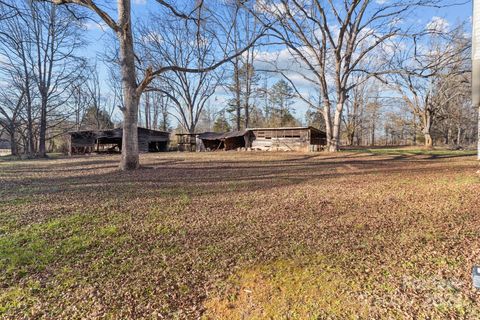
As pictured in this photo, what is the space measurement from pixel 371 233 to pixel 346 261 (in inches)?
36.5

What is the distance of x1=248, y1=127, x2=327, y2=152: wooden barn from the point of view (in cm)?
2438

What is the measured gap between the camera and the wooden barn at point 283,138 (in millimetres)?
24375

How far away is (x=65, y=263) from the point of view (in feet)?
8.54

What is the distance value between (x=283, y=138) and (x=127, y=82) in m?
18.5

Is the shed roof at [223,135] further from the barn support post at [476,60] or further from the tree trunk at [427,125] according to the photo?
the barn support post at [476,60]

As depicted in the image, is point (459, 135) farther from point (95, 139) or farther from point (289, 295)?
point (95, 139)

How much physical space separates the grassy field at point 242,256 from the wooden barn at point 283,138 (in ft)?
64.0

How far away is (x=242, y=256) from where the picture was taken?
2.68m

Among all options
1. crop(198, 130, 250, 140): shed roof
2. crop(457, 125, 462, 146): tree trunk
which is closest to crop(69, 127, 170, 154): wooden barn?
crop(198, 130, 250, 140): shed roof

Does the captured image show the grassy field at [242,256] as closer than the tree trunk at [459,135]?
Yes

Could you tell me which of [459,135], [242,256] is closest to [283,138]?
[242,256]

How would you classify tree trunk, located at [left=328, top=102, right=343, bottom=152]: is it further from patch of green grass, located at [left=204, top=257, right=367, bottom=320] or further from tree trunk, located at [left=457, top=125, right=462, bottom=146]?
tree trunk, located at [left=457, top=125, right=462, bottom=146]

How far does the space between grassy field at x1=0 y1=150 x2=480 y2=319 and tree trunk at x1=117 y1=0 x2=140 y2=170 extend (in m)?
3.85

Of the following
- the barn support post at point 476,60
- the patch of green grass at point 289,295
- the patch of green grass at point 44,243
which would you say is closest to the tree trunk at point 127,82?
the patch of green grass at point 44,243
